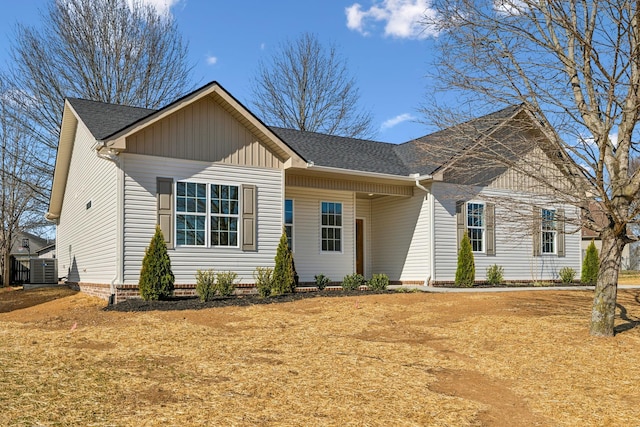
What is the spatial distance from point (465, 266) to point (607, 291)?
7668 millimetres

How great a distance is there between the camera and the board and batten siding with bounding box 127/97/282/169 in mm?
13055

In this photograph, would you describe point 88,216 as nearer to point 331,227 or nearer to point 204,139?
point 204,139

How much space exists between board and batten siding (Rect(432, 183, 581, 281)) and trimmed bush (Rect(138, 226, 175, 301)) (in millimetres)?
7535

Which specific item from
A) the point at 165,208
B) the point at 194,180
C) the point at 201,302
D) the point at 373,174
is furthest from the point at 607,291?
the point at 165,208

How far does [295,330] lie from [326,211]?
26.6 ft

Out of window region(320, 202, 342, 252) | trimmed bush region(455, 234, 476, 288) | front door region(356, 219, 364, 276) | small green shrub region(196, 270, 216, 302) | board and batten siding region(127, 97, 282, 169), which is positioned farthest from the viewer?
front door region(356, 219, 364, 276)

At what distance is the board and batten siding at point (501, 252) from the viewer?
1694 centimetres

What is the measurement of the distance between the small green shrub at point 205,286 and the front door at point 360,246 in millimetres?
6869

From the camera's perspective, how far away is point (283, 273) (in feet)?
45.3

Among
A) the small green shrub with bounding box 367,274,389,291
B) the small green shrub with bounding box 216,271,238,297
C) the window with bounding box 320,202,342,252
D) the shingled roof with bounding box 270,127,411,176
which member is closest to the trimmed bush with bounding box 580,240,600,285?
the shingled roof with bounding box 270,127,411,176

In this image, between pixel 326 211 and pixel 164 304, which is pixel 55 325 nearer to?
pixel 164 304

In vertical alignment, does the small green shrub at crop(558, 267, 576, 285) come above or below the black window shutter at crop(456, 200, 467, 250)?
below

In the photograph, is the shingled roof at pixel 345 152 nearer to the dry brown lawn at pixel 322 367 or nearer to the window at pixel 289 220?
the window at pixel 289 220

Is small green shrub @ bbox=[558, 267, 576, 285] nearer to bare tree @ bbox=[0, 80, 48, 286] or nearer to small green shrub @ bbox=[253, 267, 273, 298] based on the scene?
small green shrub @ bbox=[253, 267, 273, 298]
